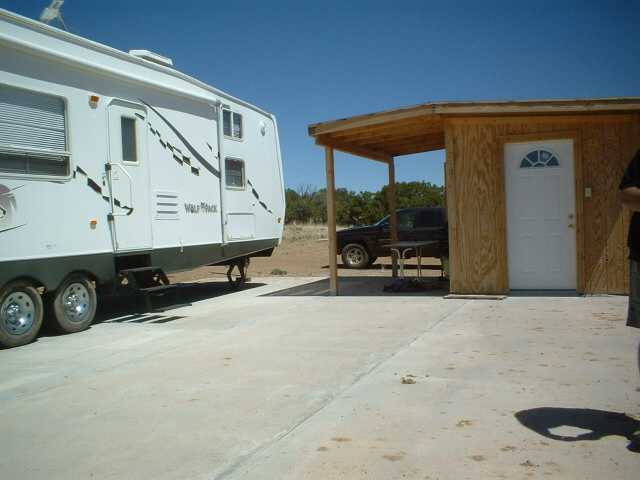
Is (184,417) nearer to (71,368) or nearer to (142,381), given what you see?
(142,381)

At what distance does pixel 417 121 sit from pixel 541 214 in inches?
97.7

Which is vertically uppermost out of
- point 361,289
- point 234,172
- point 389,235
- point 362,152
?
point 362,152

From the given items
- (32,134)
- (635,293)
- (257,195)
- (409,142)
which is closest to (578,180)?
(409,142)

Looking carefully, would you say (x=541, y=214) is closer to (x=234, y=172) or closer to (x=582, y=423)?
(x=234, y=172)

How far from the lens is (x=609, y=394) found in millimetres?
4395

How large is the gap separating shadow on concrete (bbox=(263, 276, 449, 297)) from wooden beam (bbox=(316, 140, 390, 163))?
257 cm

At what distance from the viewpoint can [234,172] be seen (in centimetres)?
1106

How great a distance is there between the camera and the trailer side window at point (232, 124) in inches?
425

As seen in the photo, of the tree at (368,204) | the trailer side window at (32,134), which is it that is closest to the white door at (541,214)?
the trailer side window at (32,134)

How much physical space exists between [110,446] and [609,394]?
3.47 meters

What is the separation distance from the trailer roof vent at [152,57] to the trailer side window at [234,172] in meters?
1.96

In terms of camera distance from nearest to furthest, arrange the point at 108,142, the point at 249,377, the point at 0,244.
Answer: the point at 249,377
the point at 0,244
the point at 108,142

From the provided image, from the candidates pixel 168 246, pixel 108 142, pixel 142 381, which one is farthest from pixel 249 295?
pixel 142 381

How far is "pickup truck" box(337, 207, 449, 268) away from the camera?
14.5 meters
